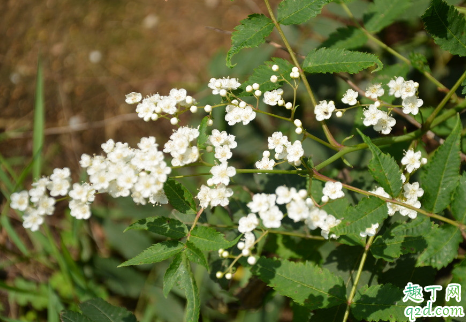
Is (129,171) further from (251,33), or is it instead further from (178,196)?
(251,33)

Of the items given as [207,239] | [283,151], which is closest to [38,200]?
[207,239]

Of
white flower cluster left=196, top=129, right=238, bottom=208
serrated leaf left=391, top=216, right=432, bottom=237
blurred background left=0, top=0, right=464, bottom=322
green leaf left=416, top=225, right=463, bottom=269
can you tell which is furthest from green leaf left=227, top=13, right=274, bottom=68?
blurred background left=0, top=0, right=464, bottom=322

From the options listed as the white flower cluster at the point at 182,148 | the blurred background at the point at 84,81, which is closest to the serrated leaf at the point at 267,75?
the white flower cluster at the point at 182,148

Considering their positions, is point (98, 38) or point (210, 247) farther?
point (98, 38)

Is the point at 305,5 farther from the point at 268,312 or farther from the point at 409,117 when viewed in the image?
the point at 268,312

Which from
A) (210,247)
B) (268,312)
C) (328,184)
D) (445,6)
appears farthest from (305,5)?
(268,312)

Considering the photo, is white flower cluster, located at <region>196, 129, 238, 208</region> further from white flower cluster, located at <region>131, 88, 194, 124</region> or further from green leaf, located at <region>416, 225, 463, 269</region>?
green leaf, located at <region>416, 225, 463, 269</region>

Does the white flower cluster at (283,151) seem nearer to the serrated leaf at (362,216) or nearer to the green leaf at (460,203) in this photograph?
the serrated leaf at (362,216)
